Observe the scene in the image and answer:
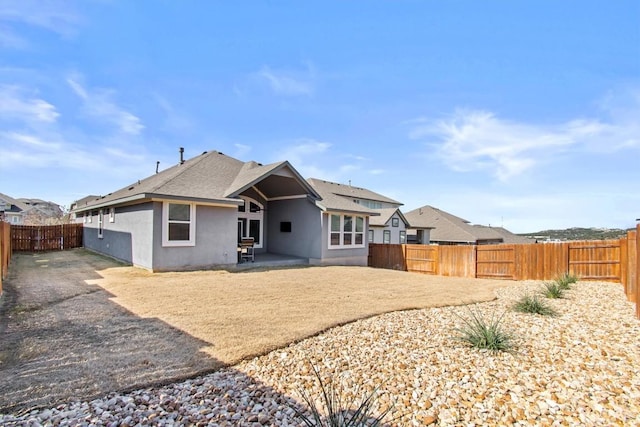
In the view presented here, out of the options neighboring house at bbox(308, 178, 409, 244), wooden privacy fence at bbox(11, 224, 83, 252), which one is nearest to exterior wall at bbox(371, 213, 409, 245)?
neighboring house at bbox(308, 178, 409, 244)

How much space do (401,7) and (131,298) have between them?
36.6 feet

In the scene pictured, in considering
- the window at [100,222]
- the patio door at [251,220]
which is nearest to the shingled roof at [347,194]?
the patio door at [251,220]

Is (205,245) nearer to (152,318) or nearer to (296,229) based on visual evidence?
(296,229)

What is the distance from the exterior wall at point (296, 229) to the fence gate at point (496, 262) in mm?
7896

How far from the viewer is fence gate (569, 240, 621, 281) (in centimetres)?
1196

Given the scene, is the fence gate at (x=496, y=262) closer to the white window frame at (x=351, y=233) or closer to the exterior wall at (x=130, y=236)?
the white window frame at (x=351, y=233)

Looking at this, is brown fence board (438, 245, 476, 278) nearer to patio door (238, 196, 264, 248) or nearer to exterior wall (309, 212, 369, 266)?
exterior wall (309, 212, 369, 266)

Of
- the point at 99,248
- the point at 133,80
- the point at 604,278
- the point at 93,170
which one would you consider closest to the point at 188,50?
the point at 133,80

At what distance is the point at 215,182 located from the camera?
14.0m

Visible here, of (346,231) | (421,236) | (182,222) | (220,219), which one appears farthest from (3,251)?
(421,236)

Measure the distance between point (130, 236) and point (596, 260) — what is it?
18.7m

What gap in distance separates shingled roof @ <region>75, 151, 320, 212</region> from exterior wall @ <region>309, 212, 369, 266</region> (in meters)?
1.85

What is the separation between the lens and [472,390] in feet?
11.9

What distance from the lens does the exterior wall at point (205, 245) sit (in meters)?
11.6
